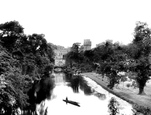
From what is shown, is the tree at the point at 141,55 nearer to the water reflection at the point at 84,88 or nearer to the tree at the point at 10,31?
the water reflection at the point at 84,88

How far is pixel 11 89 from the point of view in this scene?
10133 millimetres

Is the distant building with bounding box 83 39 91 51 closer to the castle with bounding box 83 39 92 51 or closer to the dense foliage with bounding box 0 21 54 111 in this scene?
the castle with bounding box 83 39 92 51

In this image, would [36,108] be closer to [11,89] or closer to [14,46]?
[11,89]

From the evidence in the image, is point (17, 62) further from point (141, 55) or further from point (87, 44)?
point (87, 44)

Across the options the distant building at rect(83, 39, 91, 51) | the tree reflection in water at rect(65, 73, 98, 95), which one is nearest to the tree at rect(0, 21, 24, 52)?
the tree reflection in water at rect(65, 73, 98, 95)

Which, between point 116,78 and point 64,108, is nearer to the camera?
point 64,108

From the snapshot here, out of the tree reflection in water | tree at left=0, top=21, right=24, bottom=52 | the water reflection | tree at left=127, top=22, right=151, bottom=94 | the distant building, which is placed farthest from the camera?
the distant building

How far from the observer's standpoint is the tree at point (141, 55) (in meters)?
26.0

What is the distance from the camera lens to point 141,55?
92.9 ft

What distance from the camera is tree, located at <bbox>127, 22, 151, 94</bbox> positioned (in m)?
26.0

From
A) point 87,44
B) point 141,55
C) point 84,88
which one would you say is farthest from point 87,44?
point 141,55

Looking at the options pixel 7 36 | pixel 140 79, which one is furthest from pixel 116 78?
pixel 7 36

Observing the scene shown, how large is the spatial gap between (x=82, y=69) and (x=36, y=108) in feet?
220

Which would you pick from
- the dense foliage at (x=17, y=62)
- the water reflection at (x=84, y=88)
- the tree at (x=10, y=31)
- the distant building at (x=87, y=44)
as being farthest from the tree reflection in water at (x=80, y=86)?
the distant building at (x=87, y=44)
